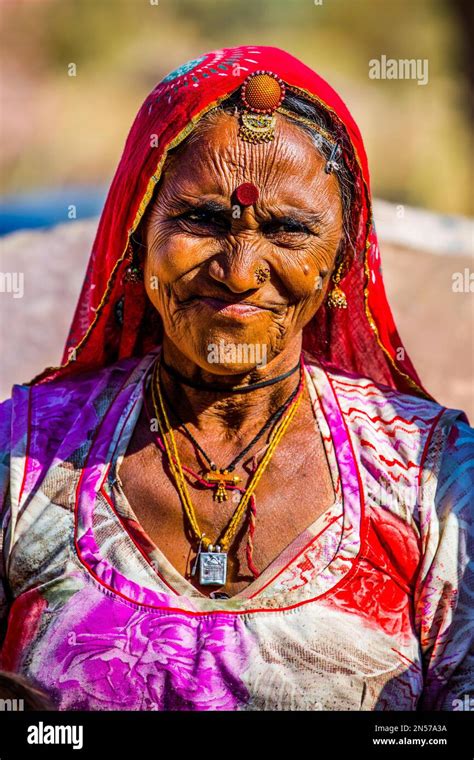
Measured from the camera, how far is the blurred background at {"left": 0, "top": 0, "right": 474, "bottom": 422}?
6.76 m

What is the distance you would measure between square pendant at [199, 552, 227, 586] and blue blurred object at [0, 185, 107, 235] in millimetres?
3934

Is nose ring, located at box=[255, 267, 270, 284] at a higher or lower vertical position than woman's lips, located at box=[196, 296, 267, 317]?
higher

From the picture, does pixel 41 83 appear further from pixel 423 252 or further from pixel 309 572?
pixel 309 572

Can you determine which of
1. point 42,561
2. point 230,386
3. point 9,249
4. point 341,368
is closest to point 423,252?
point 9,249

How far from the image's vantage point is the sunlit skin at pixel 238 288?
3.04m

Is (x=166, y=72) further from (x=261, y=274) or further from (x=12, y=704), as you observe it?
(x=12, y=704)

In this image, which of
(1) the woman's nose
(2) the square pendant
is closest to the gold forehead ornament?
(1) the woman's nose

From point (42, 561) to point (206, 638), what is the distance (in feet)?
1.51
